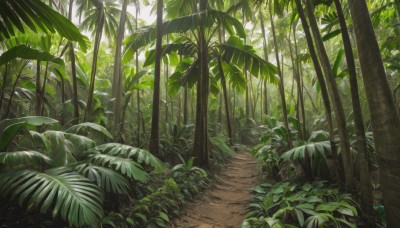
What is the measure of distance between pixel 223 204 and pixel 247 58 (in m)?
4.37

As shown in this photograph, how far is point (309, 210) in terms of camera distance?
10.9 feet

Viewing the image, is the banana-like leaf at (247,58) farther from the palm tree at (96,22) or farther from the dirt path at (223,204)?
the palm tree at (96,22)

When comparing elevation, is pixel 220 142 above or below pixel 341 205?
above

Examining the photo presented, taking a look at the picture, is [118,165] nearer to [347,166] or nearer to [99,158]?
[99,158]

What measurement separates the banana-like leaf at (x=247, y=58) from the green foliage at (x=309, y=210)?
3.85 m

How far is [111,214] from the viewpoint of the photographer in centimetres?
379

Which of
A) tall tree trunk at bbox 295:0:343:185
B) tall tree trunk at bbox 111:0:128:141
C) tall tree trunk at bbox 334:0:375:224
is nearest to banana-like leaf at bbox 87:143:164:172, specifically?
tall tree trunk at bbox 111:0:128:141

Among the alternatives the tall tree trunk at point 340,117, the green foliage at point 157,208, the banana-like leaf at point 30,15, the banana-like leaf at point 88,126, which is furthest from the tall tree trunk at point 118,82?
the tall tree trunk at point 340,117

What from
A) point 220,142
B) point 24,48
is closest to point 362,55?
point 24,48

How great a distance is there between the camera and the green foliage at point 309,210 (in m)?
3.12

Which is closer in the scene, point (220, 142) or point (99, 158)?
point (99, 158)

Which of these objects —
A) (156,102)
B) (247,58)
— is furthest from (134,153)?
(247,58)

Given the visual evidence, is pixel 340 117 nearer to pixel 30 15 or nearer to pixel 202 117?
pixel 30 15

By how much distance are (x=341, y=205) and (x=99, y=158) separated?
3.43m
